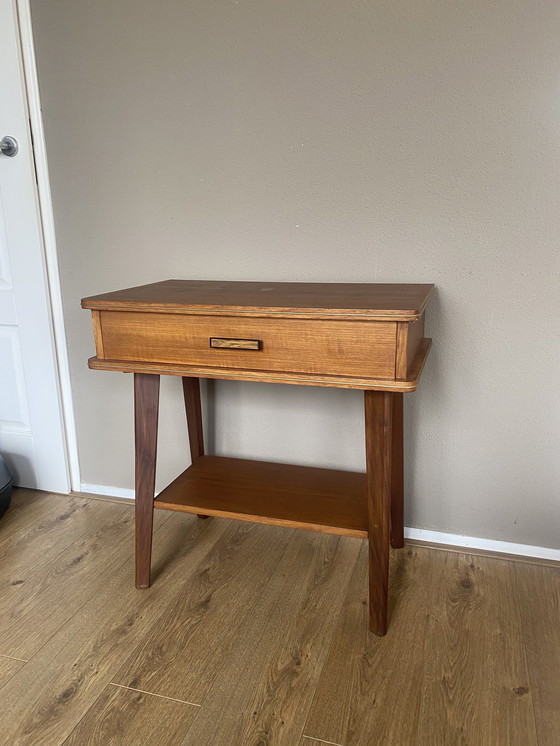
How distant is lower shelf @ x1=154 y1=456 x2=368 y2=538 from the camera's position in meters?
1.29

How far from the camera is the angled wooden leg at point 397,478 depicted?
1.39 m

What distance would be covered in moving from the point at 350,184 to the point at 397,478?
749 millimetres

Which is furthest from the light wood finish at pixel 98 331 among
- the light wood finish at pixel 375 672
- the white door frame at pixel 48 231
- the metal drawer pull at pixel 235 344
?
the light wood finish at pixel 375 672

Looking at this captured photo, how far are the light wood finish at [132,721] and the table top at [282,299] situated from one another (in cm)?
76

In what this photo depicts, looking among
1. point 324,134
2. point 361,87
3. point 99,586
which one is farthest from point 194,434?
point 361,87

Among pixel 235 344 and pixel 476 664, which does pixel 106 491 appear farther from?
pixel 476 664

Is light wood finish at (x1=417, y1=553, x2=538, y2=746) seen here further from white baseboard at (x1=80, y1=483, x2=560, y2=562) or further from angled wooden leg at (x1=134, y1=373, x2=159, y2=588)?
angled wooden leg at (x1=134, y1=373, x2=159, y2=588)

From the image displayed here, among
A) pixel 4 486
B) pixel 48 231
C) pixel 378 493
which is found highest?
pixel 48 231

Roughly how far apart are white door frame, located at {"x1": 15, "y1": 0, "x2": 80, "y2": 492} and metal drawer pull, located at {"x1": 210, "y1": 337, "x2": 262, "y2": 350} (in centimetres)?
80

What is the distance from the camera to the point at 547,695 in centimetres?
109

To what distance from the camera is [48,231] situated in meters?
1.68

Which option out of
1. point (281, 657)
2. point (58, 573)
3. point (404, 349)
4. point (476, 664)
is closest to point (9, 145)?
point (58, 573)

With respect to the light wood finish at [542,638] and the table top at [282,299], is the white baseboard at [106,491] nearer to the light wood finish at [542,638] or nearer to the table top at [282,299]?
the table top at [282,299]

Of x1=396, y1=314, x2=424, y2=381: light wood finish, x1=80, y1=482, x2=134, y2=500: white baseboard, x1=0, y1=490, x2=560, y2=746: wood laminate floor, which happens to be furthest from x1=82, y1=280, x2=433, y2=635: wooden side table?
x1=80, y1=482, x2=134, y2=500: white baseboard
